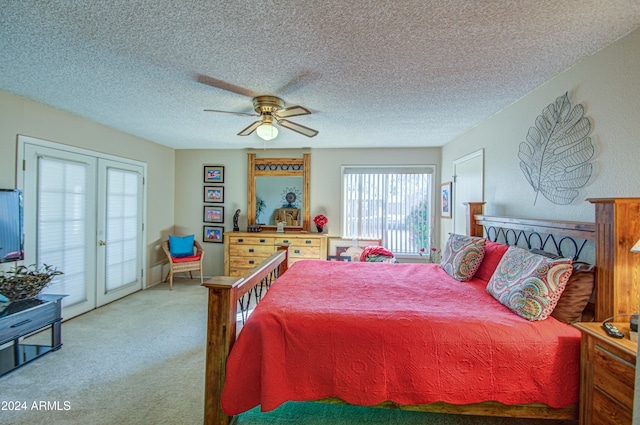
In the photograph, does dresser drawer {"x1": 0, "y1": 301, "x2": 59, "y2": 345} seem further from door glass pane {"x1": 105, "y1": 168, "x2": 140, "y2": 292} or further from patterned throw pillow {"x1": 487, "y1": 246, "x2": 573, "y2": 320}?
patterned throw pillow {"x1": 487, "y1": 246, "x2": 573, "y2": 320}

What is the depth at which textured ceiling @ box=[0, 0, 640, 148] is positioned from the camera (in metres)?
1.49

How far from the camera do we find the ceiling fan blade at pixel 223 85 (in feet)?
7.54

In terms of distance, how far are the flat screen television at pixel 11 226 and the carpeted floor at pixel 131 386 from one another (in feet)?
3.16

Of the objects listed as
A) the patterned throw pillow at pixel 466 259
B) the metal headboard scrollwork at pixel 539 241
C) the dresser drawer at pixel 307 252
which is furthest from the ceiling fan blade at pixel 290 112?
the dresser drawer at pixel 307 252

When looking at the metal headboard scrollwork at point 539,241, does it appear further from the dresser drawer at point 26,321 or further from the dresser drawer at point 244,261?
the dresser drawer at point 26,321

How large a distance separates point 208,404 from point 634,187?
2.78 metres

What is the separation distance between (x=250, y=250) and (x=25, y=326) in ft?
9.22

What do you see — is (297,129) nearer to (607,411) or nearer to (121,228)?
(607,411)

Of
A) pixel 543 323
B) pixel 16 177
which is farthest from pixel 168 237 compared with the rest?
pixel 543 323

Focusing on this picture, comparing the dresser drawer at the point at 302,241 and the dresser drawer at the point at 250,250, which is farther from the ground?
the dresser drawer at the point at 302,241

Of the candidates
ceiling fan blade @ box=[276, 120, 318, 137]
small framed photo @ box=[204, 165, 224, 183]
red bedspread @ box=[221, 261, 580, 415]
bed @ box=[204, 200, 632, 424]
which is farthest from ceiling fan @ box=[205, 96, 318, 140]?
small framed photo @ box=[204, 165, 224, 183]

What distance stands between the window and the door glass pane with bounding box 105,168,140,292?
3446 millimetres

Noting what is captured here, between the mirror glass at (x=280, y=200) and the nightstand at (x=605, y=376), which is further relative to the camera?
the mirror glass at (x=280, y=200)

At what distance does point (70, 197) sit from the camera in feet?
11.0
